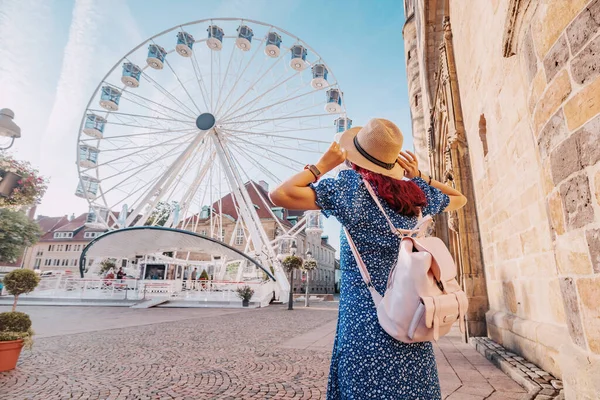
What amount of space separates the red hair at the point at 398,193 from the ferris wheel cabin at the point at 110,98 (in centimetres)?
2214

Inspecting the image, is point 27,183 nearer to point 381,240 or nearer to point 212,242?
point 381,240


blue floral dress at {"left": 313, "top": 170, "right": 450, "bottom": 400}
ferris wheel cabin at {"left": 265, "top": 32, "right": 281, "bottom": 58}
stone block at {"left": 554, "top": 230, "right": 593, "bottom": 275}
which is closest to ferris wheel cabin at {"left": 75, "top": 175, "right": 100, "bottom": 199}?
ferris wheel cabin at {"left": 265, "top": 32, "right": 281, "bottom": 58}

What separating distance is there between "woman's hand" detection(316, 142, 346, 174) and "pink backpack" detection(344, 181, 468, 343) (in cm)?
44

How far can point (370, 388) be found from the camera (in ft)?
3.85

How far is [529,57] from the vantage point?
1711 mm

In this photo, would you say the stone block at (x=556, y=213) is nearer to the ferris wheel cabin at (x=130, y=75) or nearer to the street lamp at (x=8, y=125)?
the street lamp at (x=8, y=125)

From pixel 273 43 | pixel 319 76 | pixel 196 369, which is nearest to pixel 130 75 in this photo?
pixel 273 43

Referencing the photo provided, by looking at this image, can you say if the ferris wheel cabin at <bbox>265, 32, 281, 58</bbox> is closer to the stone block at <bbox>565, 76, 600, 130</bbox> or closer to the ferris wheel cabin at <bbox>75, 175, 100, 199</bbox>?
the ferris wheel cabin at <bbox>75, 175, 100, 199</bbox>

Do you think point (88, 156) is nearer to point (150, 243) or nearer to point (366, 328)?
point (150, 243)

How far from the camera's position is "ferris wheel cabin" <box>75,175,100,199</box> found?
19422 mm

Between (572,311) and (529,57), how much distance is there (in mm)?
1247

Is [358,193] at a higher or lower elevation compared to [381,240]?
higher

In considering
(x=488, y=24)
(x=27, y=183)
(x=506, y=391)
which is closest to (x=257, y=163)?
(x=27, y=183)

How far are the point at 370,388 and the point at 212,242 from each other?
18.2 m
